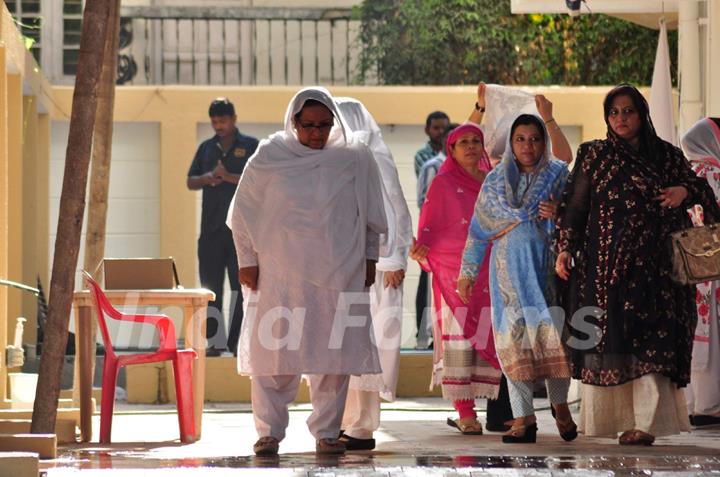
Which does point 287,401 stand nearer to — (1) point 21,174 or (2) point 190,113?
(1) point 21,174

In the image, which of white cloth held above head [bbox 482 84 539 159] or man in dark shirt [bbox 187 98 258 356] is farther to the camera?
man in dark shirt [bbox 187 98 258 356]

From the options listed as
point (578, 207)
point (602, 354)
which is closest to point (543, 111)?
point (578, 207)

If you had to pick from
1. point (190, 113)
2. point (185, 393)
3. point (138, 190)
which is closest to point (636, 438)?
point (185, 393)

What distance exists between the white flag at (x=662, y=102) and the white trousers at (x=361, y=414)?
4.30m

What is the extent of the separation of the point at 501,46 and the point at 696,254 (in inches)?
531

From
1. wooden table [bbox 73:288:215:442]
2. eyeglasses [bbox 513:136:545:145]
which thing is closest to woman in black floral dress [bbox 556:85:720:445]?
eyeglasses [bbox 513:136:545:145]

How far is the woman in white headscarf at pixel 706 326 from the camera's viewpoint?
10805 millimetres

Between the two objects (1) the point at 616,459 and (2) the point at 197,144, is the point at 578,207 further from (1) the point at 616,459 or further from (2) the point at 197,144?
(2) the point at 197,144

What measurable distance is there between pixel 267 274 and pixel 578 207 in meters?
1.80

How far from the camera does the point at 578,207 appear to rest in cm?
948

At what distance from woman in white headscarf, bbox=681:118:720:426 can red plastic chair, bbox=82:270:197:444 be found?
316cm

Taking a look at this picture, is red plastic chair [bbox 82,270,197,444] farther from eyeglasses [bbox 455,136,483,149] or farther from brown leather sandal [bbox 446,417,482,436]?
eyeglasses [bbox 455,136,483,149]

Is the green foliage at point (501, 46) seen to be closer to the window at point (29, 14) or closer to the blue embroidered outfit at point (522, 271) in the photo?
the window at point (29, 14)

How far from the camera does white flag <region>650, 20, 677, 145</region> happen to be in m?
13.2
